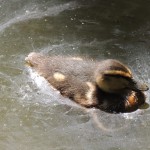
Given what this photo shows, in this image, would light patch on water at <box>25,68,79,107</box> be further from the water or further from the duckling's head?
the duckling's head

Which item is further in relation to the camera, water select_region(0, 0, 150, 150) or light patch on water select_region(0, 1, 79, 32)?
light patch on water select_region(0, 1, 79, 32)

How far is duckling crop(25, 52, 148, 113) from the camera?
4266 millimetres

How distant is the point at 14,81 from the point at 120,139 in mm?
1100

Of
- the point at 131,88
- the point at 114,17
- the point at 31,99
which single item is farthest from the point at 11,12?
the point at 131,88

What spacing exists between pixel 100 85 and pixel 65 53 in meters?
0.77

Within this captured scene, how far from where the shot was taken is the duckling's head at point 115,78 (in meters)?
4.22

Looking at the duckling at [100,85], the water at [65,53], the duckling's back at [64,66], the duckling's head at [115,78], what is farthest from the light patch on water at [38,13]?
the duckling's head at [115,78]

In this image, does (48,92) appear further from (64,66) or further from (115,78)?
(115,78)

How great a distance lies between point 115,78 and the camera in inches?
168

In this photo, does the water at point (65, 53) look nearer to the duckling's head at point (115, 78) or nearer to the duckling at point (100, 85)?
the duckling at point (100, 85)

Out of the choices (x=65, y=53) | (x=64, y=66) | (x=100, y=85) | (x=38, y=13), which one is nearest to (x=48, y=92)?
(x=64, y=66)

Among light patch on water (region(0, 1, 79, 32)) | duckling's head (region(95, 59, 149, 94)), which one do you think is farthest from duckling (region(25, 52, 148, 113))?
light patch on water (region(0, 1, 79, 32))

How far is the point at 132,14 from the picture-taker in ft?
18.8

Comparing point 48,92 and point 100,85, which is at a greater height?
point 100,85
